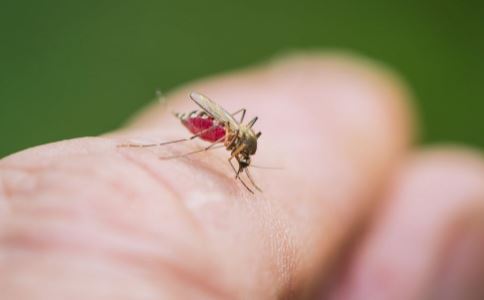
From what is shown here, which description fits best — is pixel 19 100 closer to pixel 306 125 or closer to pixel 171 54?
pixel 171 54

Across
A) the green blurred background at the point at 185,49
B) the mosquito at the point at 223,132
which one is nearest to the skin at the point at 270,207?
the mosquito at the point at 223,132

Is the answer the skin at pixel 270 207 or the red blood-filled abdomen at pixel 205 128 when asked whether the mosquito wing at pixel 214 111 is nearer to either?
the red blood-filled abdomen at pixel 205 128

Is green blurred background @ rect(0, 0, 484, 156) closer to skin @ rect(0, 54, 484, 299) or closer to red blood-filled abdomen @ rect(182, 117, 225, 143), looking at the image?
skin @ rect(0, 54, 484, 299)

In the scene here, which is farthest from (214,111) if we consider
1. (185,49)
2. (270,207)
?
(185,49)

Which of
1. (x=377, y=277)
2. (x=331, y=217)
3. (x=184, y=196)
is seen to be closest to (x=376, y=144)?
(x=377, y=277)

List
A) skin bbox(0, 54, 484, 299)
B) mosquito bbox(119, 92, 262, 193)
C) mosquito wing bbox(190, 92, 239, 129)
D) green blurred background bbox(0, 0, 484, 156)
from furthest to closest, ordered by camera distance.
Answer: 1. green blurred background bbox(0, 0, 484, 156)
2. mosquito wing bbox(190, 92, 239, 129)
3. mosquito bbox(119, 92, 262, 193)
4. skin bbox(0, 54, 484, 299)

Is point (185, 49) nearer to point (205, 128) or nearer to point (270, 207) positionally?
point (205, 128)

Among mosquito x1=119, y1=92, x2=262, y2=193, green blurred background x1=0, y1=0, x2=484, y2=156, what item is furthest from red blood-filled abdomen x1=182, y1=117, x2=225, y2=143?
green blurred background x1=0, y1=0, x2=484, y2=156
